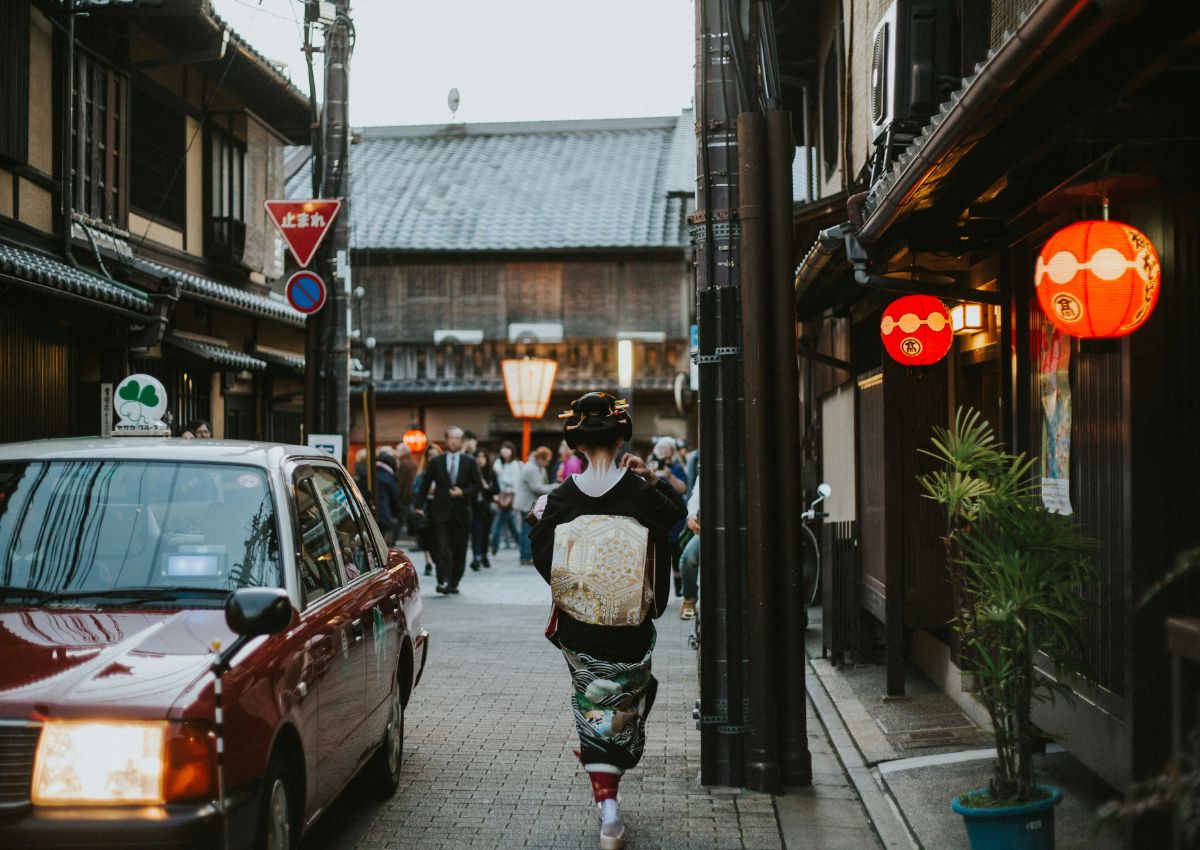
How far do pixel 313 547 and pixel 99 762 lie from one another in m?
1.76

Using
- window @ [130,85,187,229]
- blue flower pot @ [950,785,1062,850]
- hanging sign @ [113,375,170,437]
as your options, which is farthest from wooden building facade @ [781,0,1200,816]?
window @ [130,85,187,229]

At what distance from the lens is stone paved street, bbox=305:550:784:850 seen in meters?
6.09

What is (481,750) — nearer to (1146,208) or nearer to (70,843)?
(70,843)

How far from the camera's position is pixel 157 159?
18094 mm

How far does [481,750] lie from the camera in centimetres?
791

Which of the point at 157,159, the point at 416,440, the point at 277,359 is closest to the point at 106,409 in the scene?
the point at 157,159

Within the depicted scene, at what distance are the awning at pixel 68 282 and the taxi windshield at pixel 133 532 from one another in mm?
6475

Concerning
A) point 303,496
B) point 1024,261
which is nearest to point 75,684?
point 303,496

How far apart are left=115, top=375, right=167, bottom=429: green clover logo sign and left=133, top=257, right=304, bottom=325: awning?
2897 millimetres

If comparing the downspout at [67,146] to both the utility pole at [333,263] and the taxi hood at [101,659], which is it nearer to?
the utility pole at [333,263]

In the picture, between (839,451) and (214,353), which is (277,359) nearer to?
(214,353)

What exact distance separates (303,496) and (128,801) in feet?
6.49

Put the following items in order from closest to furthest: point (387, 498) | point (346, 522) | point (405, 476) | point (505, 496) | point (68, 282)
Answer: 1. point (346, 522)
2. point (68, 282)
3. point (387, 498)
4. point (505, 496)
5. point (405, 476)

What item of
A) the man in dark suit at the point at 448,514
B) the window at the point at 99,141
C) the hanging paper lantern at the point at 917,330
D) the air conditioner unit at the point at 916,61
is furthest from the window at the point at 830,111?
the window at the point at 99,141
